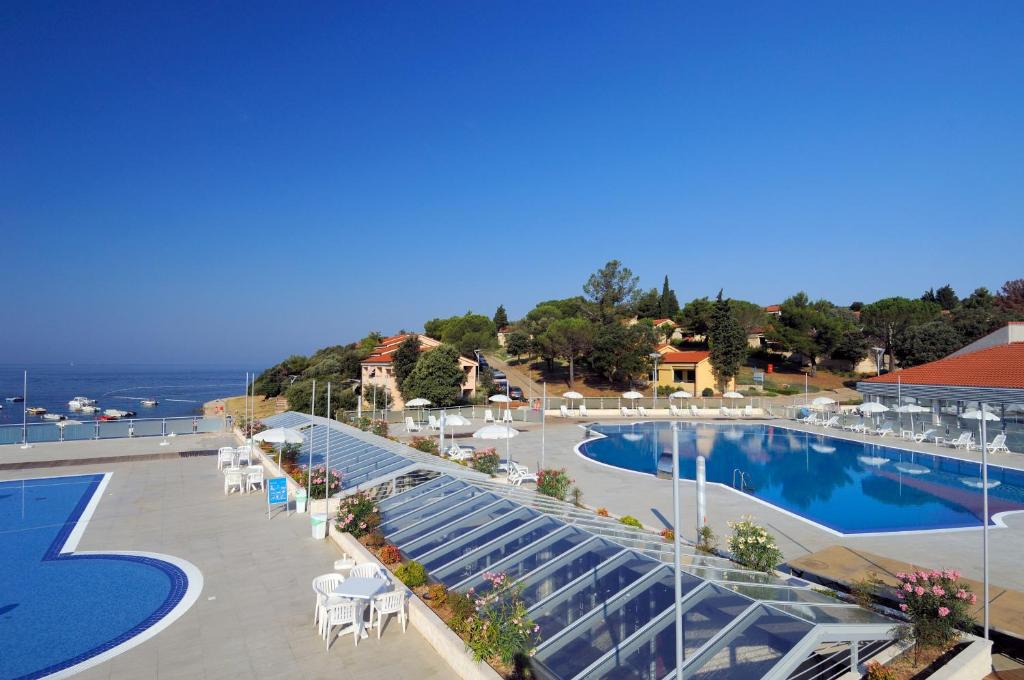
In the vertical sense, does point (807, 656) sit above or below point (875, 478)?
above

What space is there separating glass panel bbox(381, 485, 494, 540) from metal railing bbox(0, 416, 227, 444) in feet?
62.4

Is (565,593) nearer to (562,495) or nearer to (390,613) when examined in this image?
(390,613)

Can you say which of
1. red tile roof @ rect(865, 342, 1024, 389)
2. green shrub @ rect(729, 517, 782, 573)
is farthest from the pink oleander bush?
red tile roof @ rect(865, 342, 1024, 389)

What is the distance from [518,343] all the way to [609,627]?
49.3 m

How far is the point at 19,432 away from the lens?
22875mm

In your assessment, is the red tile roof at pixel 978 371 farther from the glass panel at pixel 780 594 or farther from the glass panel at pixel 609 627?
the glass panel at pixel 609 627

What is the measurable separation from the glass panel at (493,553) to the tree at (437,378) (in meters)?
26.7

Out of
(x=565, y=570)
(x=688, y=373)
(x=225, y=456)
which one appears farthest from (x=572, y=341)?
(x=565, y=570)

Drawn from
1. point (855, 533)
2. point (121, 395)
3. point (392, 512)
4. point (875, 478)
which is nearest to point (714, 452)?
point (875, 478)

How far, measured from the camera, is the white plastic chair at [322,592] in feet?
23.6

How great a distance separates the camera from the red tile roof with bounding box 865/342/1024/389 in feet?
79.5

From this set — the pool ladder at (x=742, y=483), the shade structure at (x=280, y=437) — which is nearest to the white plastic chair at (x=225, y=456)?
the shade structure at (x=280, y=437)

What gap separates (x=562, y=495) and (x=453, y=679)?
21.6 ft

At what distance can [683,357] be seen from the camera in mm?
45344
